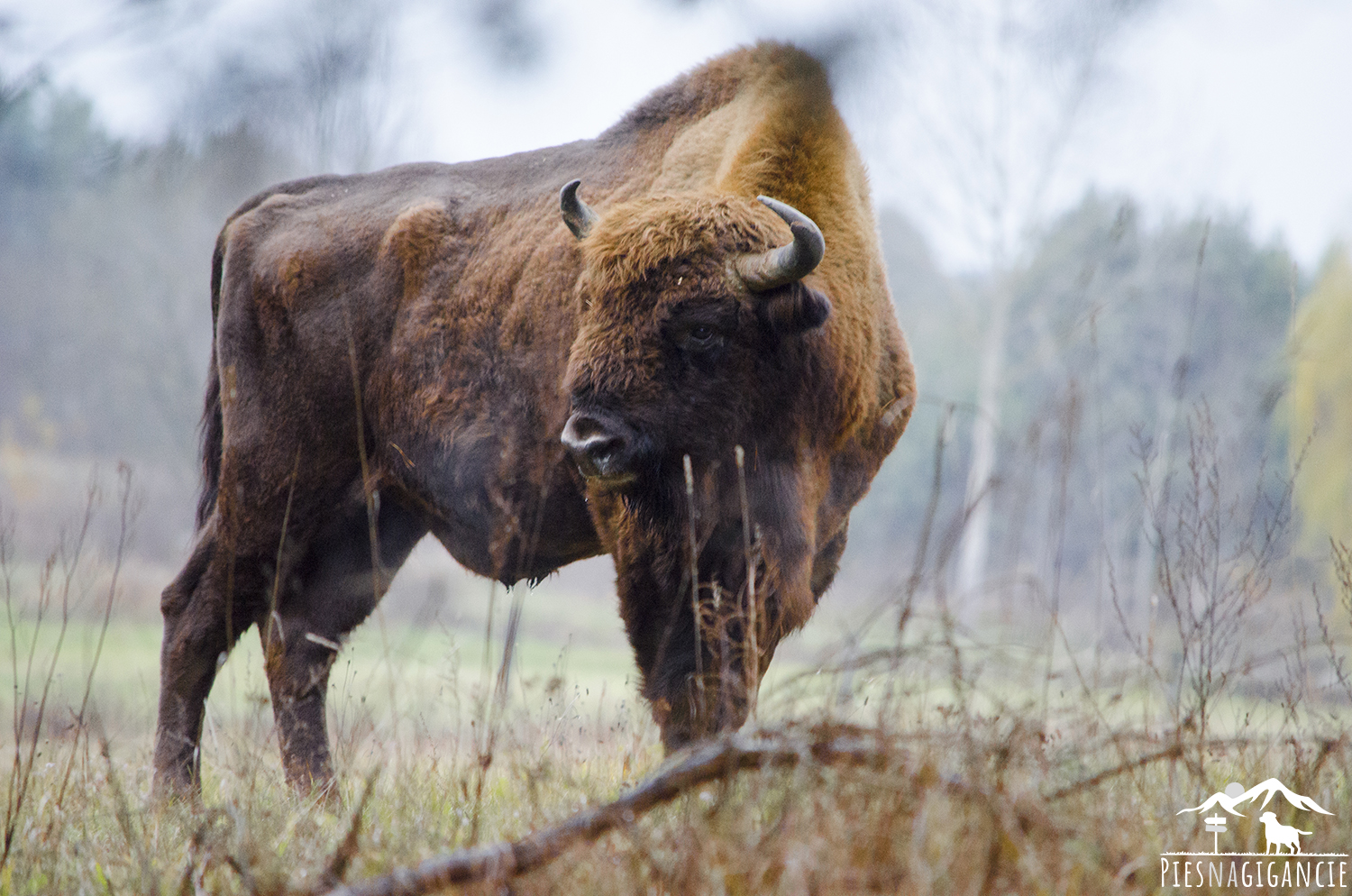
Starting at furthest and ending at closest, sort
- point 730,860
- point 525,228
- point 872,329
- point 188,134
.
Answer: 1. point 525,228
2. point 872,329
3. point 188,134
4. point 730,860

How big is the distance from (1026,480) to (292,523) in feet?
10.4

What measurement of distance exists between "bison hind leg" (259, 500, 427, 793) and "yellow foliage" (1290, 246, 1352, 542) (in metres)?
4.82

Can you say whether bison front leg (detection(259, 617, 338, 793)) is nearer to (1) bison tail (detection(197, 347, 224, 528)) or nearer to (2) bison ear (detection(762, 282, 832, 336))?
(1) bison tail (detection(197, 347, 224, 528))

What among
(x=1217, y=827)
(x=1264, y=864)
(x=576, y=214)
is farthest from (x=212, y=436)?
(x=1264, y=864)

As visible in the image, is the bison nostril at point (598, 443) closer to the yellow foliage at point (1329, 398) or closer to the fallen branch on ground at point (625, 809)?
the fallen branch on ground at point (625, 809)


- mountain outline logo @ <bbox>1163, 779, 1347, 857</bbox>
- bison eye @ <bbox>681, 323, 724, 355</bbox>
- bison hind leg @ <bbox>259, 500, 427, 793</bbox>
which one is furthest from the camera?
bison hind leg @ <bbox>259, 500, 427, 793</bbox>

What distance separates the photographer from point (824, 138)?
3.66 m

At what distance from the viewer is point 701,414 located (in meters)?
3.13

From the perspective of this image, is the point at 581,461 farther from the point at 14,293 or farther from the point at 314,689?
the point at 14,293

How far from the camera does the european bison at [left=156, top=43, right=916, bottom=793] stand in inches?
123

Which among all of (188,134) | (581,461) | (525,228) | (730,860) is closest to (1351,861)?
(730,860)

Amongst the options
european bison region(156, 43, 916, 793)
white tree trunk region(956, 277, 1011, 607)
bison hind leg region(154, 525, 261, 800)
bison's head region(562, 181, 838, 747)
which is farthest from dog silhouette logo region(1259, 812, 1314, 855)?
white tree trunk region(956, 277, 1011, 607)

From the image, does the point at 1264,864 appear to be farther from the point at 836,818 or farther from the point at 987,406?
the point at 987,406

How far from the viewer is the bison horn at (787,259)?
2988mm
